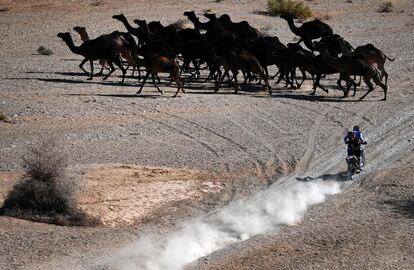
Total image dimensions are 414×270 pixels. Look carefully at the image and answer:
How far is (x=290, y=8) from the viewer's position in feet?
149

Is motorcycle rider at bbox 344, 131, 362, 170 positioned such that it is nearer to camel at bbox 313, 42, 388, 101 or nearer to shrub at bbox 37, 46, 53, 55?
camel at bbox 313, 42, 388, 101

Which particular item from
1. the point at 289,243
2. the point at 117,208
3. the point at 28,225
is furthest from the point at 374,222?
the point at 28,225

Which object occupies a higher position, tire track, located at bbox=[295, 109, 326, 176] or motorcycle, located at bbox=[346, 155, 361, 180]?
motorcycle, located at bbox=[346, 155, 361, 180]

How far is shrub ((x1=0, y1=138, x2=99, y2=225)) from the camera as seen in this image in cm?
1647

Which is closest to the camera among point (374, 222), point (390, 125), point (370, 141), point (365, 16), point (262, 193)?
point (374, 222)

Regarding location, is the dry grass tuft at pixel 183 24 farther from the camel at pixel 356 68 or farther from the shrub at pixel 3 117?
the shrub at pixel 3 117

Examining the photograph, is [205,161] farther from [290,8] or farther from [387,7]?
[387,7]

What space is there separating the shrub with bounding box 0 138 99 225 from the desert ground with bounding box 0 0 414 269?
33cm

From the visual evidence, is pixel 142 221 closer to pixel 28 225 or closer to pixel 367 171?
pixel 28 225

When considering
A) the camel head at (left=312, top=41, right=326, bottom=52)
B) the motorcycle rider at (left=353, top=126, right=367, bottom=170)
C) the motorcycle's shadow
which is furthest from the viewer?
the camel head at (left=312, top=41, right=326, bottom=52)

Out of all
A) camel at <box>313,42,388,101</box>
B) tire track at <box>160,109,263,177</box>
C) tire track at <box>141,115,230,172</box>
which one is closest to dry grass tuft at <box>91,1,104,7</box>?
camel at <box>313,42,388,101</box>

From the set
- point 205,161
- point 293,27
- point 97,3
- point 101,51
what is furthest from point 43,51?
point 205,161

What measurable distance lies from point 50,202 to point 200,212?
102 inches

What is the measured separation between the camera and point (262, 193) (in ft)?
60.3
